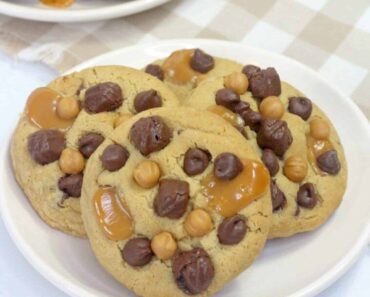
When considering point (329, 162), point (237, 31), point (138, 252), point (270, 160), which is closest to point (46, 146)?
point (138, 252)

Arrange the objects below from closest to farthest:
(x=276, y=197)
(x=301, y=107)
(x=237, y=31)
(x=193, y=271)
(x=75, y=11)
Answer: (x=193, y=271) < (x=276, y=197) < (x=301, y=107) < (x=75, y=11) < (x=237, y=31)

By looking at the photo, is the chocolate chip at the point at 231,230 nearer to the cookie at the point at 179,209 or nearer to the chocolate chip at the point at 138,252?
the cookie at the point at 179,209

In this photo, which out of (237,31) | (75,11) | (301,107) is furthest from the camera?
(237,31)

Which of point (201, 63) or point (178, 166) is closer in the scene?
point (178, 166)

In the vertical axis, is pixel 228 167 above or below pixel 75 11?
above

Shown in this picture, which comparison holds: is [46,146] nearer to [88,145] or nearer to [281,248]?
[88,145]

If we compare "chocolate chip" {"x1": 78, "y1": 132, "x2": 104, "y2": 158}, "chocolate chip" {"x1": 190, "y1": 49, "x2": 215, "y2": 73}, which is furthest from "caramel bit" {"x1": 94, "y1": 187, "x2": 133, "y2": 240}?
"chocolate chip" {"x1": 190, "y1": 49, "x2": 215, "y2": 73}

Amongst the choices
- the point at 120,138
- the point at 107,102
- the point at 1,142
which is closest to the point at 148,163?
the point at 120,138
